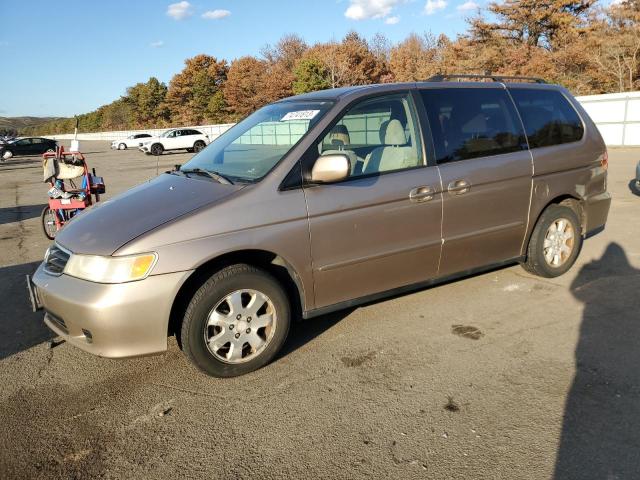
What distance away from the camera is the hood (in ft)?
10.0

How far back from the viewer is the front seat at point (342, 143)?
3.60 m

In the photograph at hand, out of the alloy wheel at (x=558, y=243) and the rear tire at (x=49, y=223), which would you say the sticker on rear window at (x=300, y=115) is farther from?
the rear tire at (x=49, y=223)

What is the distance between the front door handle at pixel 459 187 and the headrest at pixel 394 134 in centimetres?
51

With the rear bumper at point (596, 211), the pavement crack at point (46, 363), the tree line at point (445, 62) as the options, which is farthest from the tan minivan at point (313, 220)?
the tree line at point (445, 62)

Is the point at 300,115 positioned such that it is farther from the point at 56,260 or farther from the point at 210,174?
the point at 56,260

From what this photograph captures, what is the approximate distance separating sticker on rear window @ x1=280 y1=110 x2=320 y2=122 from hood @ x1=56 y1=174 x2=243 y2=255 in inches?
32.2

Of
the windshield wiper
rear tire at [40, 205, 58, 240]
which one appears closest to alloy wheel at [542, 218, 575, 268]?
the windshield wiper

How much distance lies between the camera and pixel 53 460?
8.31 feet

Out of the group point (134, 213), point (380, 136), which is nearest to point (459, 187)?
point (380, 136)

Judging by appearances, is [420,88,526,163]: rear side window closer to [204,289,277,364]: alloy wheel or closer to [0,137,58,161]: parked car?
[204,289,277,364]: alloy wheel

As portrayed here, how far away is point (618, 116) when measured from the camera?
19891mm

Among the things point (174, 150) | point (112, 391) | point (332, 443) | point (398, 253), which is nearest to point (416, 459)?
point (332, 443)

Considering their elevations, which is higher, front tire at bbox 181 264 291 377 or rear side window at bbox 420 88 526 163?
rear side window at bbox 420 88 526 163

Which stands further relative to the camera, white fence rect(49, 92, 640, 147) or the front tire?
white fence rect(49, 92, 640, 147)
